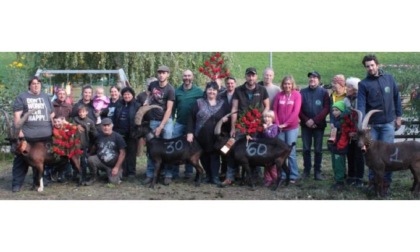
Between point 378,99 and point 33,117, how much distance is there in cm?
516

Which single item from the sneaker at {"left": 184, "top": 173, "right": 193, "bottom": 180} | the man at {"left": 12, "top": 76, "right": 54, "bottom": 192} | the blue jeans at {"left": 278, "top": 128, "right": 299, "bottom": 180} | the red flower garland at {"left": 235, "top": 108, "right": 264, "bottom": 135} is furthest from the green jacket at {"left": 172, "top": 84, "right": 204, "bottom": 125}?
the man at {"left": 12, "top": 76, "right": 54, "bottom": 192}

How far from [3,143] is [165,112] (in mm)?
4901

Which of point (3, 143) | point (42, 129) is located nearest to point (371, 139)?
point (42, 129)

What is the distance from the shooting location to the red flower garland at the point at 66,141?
28.0 feet

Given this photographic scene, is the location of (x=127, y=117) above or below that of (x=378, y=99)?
below

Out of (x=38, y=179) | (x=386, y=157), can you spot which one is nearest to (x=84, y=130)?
(x=38, y=179)

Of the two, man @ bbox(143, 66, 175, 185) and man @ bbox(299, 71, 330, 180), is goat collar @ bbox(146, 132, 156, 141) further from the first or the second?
man @ bbox(299, 71, 330, 180)

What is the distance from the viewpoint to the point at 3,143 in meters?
11.9

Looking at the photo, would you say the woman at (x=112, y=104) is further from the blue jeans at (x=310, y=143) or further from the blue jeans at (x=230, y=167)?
the blue jeans at (x=310, y=143)

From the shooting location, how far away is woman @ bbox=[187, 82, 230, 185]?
862 centimetres

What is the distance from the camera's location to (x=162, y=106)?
8906 millimetres

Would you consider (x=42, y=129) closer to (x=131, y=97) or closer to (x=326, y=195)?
(x=131, y=97)

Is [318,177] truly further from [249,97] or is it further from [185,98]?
[185,98]

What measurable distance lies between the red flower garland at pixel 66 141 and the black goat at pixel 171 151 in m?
1.05
